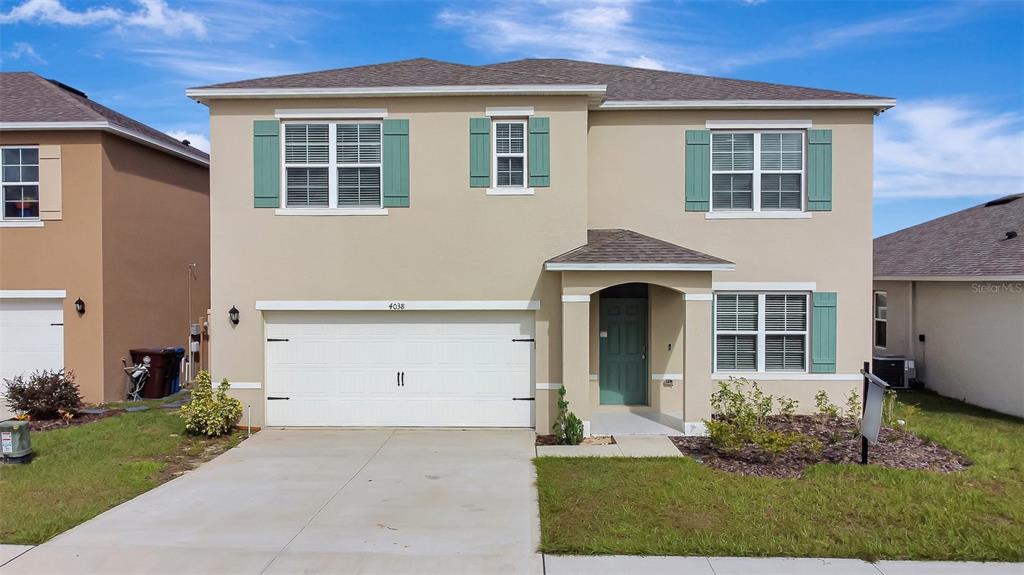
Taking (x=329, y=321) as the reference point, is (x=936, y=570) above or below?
below

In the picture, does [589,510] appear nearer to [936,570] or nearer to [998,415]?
[936,570]

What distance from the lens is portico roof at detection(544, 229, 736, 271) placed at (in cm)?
1056

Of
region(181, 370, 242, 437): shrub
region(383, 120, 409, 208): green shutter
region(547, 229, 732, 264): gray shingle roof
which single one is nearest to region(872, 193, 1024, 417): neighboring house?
region(547, 229, 732, 264): gray shingle roof

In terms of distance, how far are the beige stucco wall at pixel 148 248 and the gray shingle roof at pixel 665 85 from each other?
26.4 feet

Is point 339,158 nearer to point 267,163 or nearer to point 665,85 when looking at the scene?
point 267,163

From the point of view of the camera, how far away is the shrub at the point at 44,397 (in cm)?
1145

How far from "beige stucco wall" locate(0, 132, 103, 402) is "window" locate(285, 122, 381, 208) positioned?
4.73 m

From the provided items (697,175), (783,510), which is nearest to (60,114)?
(697,175)

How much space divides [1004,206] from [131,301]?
22.3 m

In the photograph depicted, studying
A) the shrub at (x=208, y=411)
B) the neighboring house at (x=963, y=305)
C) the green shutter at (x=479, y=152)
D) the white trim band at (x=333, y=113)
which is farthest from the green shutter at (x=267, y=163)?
the neighboring house at (x=963, y=305)

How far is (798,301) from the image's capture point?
1231 centimetres

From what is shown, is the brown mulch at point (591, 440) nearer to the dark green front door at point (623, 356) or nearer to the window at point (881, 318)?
the dark green front door at point (623, 356)

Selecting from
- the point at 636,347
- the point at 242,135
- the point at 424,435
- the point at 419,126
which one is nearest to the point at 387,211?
the point at 419,126

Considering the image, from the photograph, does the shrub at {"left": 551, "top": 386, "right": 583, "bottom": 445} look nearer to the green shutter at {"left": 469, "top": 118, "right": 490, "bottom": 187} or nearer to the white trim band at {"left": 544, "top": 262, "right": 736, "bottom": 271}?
the white trim band at {"left": 544, "top": 262, "right": 736, "bottom": 271}
